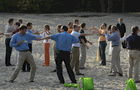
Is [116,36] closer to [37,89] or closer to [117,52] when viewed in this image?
[117,52]

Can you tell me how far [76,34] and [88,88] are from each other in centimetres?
386

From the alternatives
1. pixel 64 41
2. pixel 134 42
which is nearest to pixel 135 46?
pixel 134 42

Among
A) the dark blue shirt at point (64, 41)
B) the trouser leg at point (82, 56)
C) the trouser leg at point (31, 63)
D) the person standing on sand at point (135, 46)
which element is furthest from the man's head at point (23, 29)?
the trouser leg at point (82, 56)

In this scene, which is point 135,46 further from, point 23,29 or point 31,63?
point 23,29
